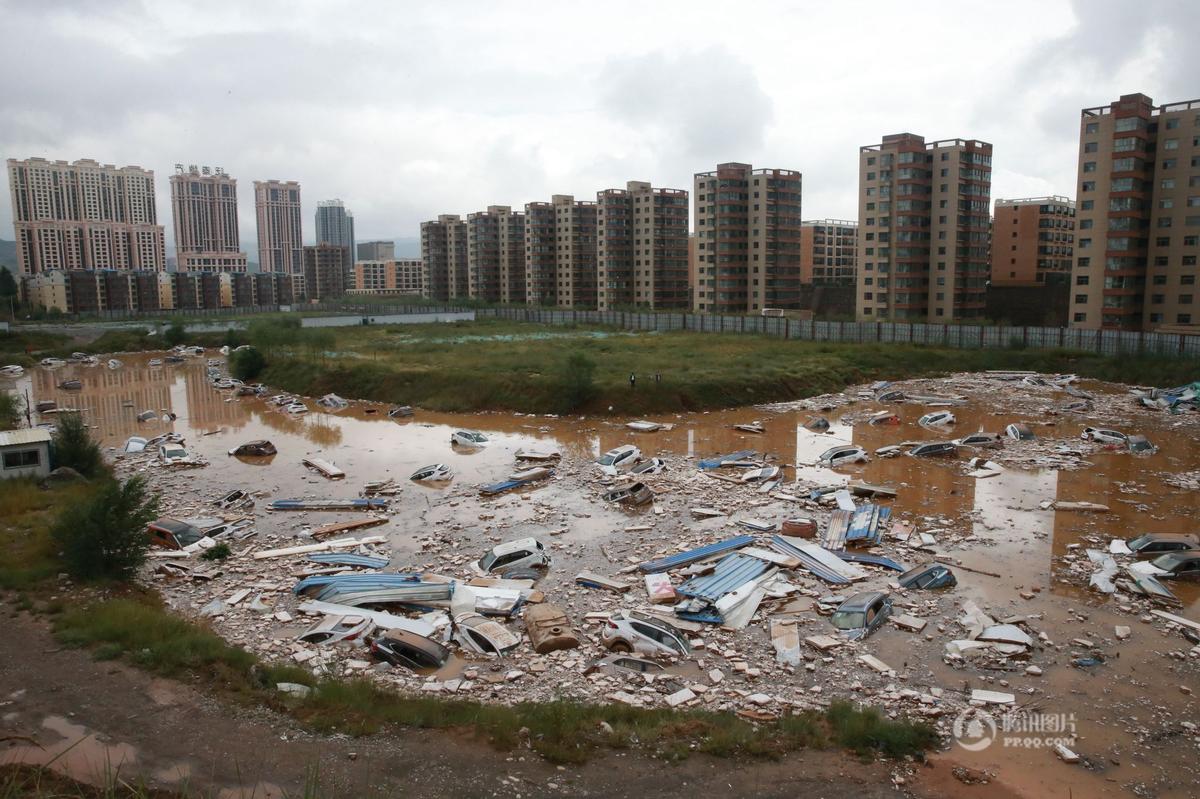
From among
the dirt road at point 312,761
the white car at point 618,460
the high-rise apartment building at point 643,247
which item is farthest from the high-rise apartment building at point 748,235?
the dirt road at point 312,761

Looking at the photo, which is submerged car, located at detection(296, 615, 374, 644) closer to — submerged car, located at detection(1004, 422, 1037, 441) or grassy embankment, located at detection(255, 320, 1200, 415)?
grassy embankment, located at detection(255, 320, 1200, 415)

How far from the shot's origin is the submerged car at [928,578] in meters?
12.3

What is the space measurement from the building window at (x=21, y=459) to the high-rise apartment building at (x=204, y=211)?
123 m

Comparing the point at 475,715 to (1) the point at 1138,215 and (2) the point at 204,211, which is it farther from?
(2) the point at 204,211

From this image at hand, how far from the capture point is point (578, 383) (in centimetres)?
2955

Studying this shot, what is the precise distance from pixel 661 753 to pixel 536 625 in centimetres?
366

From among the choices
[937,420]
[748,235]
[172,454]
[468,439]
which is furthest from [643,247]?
[172,454]

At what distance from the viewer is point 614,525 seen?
16.0 metres

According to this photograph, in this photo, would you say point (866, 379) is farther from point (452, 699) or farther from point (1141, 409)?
point (452, 699)

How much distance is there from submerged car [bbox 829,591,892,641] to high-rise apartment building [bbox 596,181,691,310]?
212 ft

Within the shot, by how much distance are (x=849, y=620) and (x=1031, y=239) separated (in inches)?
2535

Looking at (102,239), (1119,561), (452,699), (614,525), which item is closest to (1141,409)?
(1119,561)

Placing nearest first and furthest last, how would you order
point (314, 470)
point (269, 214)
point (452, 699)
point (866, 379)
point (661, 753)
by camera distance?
point (661, 753), point (452, 699), point (314, 470), point (866, 379), point (269, 214)

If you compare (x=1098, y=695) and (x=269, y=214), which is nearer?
(x=1098, y=695)
